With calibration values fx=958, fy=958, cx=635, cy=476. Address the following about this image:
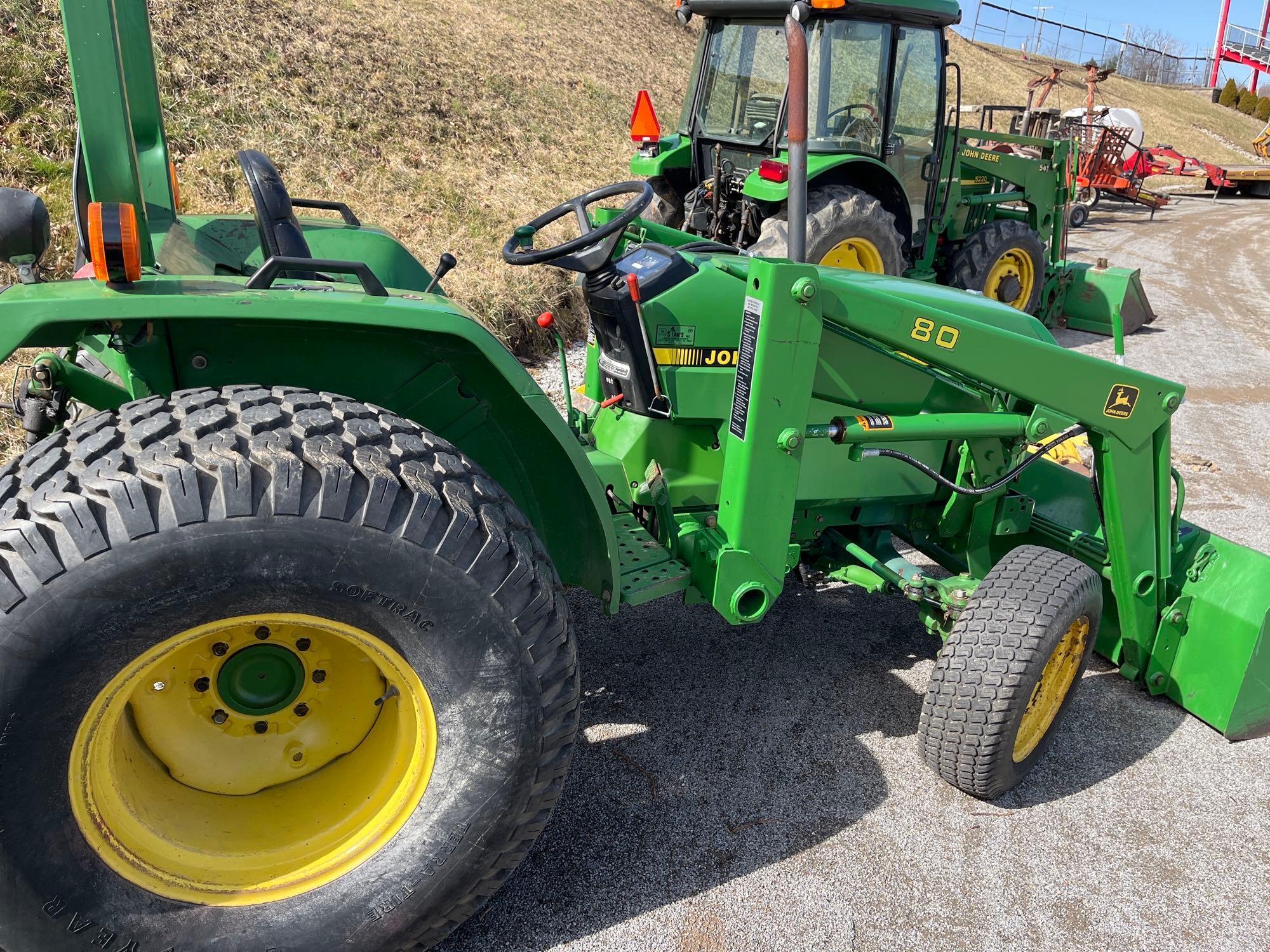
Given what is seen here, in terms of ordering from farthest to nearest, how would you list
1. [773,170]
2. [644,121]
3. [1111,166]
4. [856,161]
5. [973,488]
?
[1111,166] < [644,121] < [856,161] < [773,170] < [973,488]

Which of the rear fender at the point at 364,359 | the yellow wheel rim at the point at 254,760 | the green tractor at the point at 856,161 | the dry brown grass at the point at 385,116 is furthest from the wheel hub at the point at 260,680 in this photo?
the green tractor at the point at 856,161

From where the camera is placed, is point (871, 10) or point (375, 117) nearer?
point (871, 10)

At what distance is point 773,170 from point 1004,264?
2.68m

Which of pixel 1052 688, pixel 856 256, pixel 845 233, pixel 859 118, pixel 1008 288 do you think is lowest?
pixel 1052 688

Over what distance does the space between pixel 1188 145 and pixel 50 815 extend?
32849 mm

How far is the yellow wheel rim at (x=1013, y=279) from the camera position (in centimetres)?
734

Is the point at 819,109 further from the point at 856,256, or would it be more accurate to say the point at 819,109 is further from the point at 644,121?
the point at 644,121

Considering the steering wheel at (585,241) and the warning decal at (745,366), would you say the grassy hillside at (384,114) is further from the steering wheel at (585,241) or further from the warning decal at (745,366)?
the warning decal at (745,366)

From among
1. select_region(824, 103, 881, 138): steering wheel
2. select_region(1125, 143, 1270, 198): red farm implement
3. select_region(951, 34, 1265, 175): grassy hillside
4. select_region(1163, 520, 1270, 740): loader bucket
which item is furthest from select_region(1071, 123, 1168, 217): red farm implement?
select_region(1163, 520, 1270, 740): loader bucket

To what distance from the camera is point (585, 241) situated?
264 cm

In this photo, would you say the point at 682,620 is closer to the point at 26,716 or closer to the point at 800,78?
the point at 800,78

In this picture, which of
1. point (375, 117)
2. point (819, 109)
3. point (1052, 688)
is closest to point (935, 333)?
point (1052, 688)

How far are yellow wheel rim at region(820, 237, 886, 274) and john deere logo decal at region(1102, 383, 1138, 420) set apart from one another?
3363 mm

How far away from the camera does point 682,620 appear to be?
342 centimetres
